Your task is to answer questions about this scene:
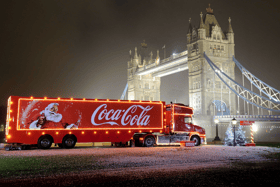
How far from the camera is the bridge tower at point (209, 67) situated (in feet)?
219

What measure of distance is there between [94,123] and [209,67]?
166ft

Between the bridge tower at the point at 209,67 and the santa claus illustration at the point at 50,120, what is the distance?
48225mm

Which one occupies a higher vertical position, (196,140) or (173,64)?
(173,64)

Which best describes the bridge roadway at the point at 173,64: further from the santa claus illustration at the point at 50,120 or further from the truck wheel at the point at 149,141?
the santa claus illustration at the point at 50,120

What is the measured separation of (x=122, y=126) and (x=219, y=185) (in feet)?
48.2

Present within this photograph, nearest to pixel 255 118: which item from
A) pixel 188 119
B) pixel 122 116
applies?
pixel 188 119

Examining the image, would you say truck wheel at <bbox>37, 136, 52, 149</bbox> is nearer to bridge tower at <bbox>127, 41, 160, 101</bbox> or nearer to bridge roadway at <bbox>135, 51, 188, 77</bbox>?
bridge roadway at <bbox>135, 51, 188, 77</bbox>

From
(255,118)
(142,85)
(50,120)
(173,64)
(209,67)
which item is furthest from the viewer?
(142,85)

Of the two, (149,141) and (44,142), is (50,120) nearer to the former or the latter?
(44,142)

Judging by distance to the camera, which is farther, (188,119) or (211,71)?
(211,71)

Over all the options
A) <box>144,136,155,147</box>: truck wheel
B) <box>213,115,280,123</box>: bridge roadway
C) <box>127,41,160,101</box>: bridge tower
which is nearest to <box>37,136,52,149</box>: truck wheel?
<box>144,136,155,147</box>: truck wheel

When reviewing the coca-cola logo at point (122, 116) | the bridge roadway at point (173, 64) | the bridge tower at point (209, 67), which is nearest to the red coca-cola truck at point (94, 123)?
the coca-cola logo at point (122, 116)

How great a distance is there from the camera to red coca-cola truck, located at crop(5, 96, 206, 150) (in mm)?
19594

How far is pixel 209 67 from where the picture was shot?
223ft
